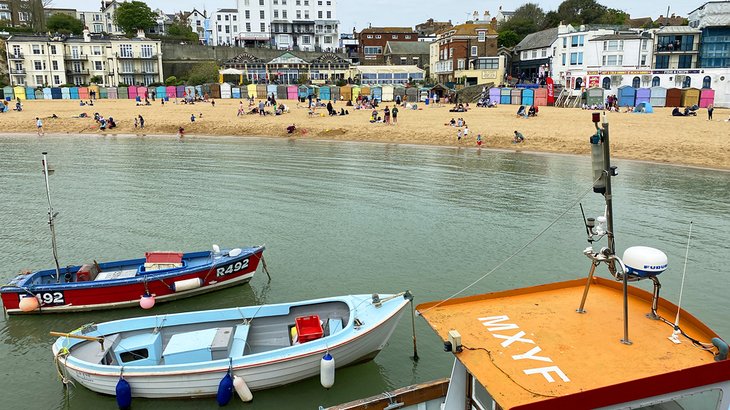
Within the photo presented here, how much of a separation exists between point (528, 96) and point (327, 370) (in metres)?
69.8

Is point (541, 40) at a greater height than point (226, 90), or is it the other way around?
point (541, 40)

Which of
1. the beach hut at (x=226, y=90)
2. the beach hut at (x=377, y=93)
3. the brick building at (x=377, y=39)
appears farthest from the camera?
the brick building at (x=377, y=39)

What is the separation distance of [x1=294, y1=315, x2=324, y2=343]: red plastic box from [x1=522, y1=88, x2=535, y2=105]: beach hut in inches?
2680

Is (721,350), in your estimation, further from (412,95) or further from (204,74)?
(204,74)

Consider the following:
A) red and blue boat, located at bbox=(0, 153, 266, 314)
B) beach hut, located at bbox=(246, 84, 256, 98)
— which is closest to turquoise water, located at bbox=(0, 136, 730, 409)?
red and blue boat, located at bbox=(0, 153, 266, 314)

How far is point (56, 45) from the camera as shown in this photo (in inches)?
4040

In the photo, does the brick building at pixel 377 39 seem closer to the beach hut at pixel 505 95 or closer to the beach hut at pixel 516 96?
the beach hut at pixel 505 95

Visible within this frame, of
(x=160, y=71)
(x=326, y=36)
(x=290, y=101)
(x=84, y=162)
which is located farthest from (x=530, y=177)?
(x=326, y=36)

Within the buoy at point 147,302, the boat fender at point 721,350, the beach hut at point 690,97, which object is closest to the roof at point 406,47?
the beach hut at point 690,97

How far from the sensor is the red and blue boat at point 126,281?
16656 mm

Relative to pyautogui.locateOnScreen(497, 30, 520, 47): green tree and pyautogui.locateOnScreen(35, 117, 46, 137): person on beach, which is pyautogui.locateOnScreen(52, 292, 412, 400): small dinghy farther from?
pyautogui.locateOnScreen(497, 30, 520, 47): green tree

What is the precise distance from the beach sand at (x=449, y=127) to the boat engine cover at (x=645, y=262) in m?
39.0

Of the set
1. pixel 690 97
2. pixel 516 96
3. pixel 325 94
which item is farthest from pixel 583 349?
pixel 325 94

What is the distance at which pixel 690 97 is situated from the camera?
68.2 meters
